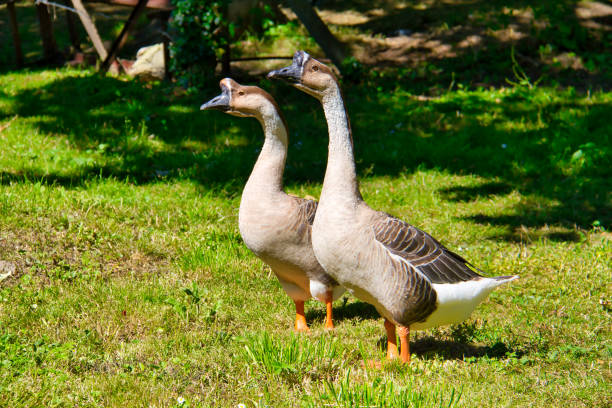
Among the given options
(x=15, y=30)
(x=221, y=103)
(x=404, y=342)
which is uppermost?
(x=221, y=103)

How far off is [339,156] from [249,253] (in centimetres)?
220

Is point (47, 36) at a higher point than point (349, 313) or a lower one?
higher

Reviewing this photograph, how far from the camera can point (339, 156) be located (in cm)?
365

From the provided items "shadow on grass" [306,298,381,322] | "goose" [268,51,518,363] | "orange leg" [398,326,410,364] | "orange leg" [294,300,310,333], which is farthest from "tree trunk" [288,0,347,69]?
"orange leg" [398,326,410,364]

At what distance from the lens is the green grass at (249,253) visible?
11.8 ft

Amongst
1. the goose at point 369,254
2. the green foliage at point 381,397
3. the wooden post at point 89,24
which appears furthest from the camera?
the wooden post at point 89,24

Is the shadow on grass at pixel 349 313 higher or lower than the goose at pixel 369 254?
lower

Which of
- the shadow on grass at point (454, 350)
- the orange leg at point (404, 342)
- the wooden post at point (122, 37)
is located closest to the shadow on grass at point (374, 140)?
the wooden post at point (122, 37)

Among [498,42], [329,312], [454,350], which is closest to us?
[454,350]

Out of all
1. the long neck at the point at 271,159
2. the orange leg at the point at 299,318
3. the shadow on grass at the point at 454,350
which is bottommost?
the shadow on grass at the point at 454,350

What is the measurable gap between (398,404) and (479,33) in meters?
10.2

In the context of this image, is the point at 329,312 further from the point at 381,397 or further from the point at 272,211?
the point at 381,397

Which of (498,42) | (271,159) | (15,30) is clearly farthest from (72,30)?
(271,159)

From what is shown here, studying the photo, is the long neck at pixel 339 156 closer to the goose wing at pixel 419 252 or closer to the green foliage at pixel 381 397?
the goose wing at pixel 419 252
